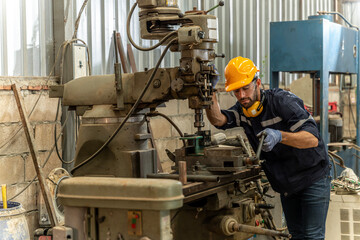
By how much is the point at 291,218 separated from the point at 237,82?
79 centimetres

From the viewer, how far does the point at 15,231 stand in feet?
7.63

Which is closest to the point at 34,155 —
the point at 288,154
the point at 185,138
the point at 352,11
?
the point at 185,138

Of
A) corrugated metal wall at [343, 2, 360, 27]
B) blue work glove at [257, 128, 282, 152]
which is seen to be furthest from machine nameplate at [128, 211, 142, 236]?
corrugated metal wall at [343, 2, 360, 27]

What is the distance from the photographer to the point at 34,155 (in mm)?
2627

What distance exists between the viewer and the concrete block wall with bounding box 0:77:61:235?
8.65 ft

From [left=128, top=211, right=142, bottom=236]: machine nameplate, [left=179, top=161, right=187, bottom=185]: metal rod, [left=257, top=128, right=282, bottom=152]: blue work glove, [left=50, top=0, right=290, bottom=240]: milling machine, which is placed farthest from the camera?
[left=257, top=128, right=282, bottom=152]: blue work glove

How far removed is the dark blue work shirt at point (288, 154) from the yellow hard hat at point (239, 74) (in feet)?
0.47

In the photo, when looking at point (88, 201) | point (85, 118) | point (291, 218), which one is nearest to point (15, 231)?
point (85, 118)

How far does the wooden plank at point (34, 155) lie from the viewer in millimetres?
2584

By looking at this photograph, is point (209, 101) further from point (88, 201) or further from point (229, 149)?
point (88, 201)

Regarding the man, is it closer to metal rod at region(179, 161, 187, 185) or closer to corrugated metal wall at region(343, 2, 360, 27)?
metal rod at region(179, 161, 187, 185)

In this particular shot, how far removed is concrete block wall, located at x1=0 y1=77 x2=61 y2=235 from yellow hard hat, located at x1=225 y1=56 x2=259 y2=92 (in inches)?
37.9

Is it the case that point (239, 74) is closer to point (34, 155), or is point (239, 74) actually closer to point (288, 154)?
point (288, 154)

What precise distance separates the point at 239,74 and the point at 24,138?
1140mm
